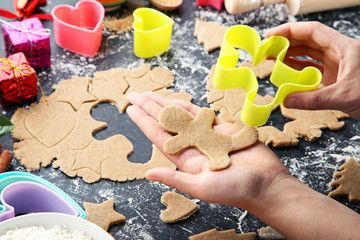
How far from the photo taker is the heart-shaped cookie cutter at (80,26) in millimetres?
1960

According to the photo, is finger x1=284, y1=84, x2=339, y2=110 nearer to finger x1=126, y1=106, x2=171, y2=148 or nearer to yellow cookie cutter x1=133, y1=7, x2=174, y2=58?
finger x1=126, y1=106, x2=171, y2=148

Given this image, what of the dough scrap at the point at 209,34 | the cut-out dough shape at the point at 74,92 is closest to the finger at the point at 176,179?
the cut-out dough shape at the point at 74,92

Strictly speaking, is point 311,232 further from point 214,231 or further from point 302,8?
point 302,8

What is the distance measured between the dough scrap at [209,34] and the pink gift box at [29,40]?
713 mm

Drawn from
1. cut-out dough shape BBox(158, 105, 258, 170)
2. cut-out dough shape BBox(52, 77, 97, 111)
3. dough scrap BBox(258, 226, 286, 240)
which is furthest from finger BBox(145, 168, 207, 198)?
cut-out dough shape BBox(52, 77, 97, 111)

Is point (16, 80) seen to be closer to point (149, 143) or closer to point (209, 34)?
point (149, 143)

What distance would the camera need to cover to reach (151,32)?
196 centimetres

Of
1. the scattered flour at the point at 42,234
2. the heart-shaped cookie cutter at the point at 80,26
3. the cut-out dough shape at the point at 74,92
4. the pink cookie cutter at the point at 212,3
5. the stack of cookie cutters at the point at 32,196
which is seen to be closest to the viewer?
the scattered flour at the point at 42,234

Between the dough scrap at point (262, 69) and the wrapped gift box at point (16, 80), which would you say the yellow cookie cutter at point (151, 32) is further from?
the wrapped gift box at point (16, 80)

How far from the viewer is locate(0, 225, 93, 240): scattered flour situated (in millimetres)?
1201

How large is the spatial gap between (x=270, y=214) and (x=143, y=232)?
426mm

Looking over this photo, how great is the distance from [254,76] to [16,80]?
35.5 inches

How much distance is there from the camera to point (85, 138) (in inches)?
67.2

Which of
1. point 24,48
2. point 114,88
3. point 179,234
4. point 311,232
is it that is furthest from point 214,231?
point 24,48
